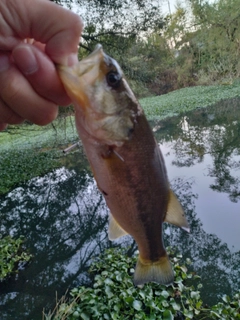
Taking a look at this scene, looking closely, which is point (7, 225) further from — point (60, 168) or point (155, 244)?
point (155, 244)

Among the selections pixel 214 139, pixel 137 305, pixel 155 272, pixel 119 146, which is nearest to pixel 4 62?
pixel 119 146

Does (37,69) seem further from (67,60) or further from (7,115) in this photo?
(7,115)

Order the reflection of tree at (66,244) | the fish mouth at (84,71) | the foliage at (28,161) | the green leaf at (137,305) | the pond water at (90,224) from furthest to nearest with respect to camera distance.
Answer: the foliage at (28,161), the pond water at (90,224), the reflection of tree at (66,244), the green leaf at (137,305), the fish mouth at (84,71)

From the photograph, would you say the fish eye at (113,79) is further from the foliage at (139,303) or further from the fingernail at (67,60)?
the foliage at (139,303)

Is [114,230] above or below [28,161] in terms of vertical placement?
below

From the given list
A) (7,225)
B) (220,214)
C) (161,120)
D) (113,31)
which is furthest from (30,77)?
(161,120)

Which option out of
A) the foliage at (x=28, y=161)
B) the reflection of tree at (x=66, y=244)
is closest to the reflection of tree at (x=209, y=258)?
the reflection of tree at (x=66, y=244)
